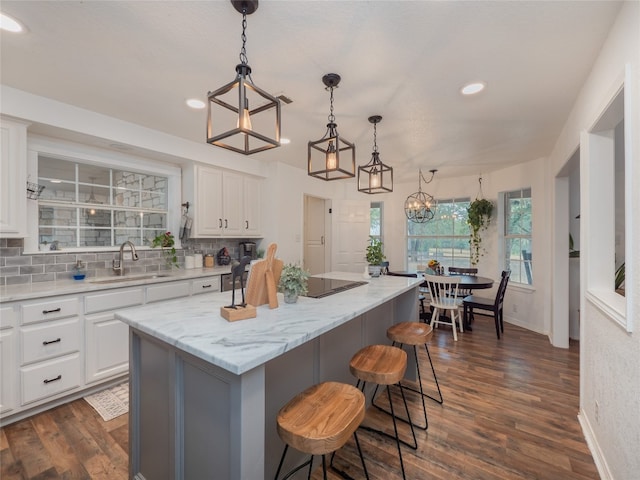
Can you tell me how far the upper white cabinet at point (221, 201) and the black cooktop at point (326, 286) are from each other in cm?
185

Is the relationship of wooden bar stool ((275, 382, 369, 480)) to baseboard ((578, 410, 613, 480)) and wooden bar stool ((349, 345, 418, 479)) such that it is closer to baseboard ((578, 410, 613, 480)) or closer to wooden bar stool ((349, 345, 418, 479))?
wooden bar stool ((349, 345, 418, 479))

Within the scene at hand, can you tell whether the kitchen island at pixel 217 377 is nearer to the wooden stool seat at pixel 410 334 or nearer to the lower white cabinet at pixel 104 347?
the wooden stool seat at pixel 410 334

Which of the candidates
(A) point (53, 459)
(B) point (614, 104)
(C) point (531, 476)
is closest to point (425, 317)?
(C) point (531, 476)

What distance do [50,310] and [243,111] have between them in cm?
234

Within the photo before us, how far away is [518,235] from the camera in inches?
188

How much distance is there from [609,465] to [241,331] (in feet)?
7.14

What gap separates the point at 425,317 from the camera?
478 cm

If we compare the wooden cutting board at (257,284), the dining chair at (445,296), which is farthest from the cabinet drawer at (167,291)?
the dining chair at (445,296)

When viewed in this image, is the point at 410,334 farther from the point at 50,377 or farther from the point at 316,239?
the point at 316,239

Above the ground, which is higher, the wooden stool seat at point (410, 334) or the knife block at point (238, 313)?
the knife block at point (238, 313)

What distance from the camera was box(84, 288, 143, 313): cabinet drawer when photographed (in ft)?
8.41

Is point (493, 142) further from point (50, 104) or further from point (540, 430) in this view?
point (50, 104)

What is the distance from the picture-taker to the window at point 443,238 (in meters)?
5.62

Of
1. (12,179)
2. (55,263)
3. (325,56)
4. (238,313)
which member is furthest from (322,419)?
(55,263)
